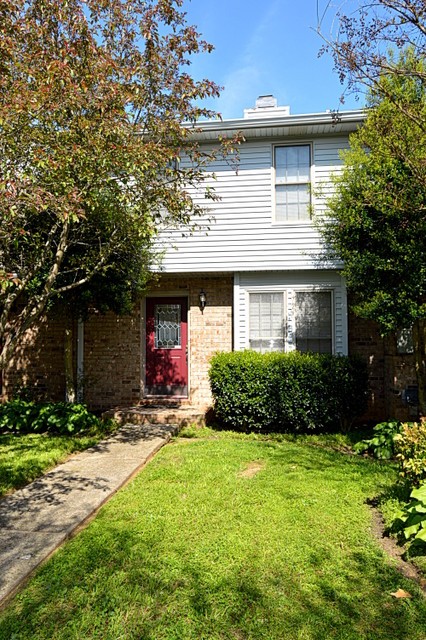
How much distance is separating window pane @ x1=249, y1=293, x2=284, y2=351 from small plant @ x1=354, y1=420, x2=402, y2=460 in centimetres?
277

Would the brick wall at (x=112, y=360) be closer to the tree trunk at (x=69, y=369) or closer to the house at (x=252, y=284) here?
the house at (x=252, y=284)

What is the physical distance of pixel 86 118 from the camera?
15.4ft

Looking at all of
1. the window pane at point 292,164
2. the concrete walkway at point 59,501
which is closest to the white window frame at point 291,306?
the window pane at point 292,164

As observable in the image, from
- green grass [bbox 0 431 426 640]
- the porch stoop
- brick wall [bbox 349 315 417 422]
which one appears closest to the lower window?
brick wall [bbox 349 315 417 422]

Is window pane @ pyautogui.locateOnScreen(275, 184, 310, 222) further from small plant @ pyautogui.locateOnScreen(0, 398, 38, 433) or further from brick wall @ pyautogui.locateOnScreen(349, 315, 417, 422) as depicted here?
small plant @ pyautogui.locateOnScreen(0, 398, 38, 433)

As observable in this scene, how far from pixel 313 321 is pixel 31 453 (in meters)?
5.63

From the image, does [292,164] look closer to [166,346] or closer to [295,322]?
[295,322]

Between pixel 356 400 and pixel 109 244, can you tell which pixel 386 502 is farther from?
pixel 109 244

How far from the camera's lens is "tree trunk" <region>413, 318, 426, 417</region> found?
269 inches

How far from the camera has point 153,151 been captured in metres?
4.94

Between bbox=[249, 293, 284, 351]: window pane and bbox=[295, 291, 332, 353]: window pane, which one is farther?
bbox=[249, 293, 284, 351]: window pane


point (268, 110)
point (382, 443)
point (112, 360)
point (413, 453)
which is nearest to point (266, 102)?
point (268, 110)

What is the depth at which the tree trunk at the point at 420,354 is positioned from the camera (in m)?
6.84

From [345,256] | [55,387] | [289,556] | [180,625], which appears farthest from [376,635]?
[55,387]
